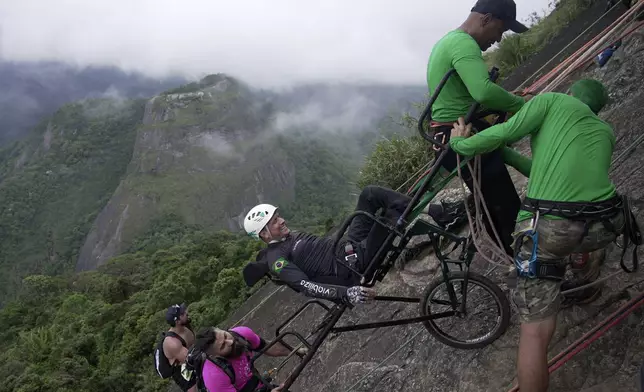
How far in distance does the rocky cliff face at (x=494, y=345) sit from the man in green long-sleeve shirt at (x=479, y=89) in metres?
1.04

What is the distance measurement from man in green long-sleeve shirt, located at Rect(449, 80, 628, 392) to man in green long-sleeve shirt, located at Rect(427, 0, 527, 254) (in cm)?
47

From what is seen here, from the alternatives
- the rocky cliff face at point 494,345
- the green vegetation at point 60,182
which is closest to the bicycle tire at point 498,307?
the rocky cliff face at point 494,345

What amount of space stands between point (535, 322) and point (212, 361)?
2974mm

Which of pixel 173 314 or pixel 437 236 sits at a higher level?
pixel 173 314

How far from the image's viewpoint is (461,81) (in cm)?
381

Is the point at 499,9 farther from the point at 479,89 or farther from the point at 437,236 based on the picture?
the point at 437,236

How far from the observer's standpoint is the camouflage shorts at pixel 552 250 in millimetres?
3020

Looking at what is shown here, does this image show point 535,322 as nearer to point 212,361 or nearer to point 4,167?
A: point 212,361

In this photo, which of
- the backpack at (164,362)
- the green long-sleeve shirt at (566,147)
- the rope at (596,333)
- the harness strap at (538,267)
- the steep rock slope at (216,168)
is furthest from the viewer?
the steep rock slope at (216,168)

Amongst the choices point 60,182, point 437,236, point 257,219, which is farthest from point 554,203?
point 60,182

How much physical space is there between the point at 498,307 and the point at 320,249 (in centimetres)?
188

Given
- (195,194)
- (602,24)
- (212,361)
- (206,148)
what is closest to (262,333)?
(212,361)

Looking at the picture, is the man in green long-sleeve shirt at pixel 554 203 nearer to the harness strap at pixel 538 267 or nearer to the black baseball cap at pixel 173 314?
the harness strap at pixel 538 267

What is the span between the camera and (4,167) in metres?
178
